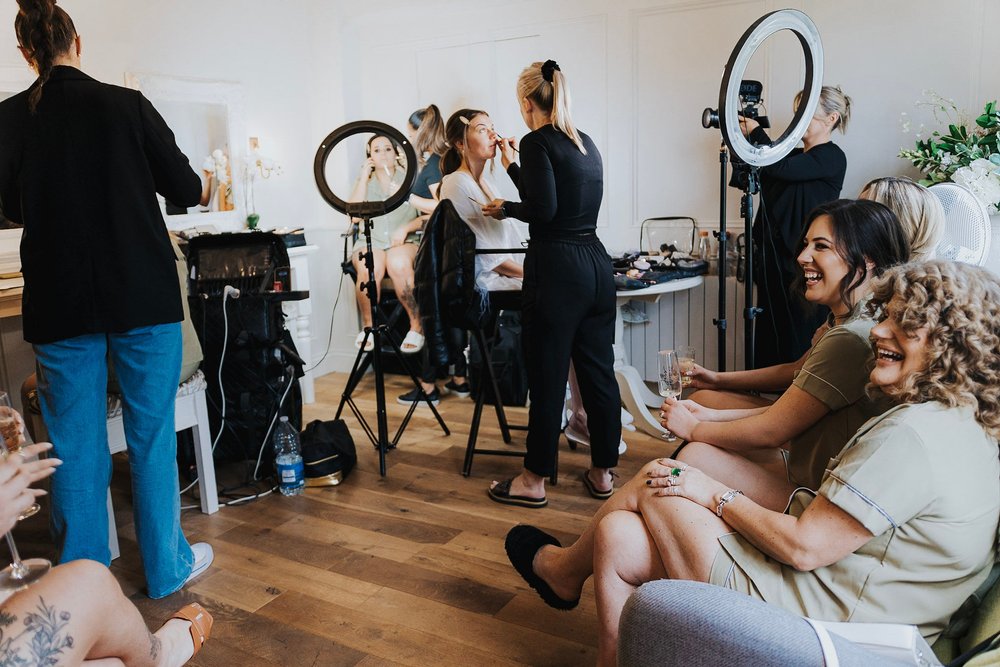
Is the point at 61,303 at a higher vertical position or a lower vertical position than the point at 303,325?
higher

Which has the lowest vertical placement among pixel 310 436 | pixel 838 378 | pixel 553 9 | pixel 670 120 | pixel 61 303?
pixel 310 436

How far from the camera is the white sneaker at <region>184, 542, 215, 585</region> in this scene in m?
2.62

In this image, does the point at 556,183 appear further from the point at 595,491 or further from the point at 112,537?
the point at 112,537

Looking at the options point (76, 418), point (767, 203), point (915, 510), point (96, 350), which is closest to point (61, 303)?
point (96, 350)

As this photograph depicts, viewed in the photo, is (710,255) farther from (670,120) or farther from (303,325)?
(303,325)

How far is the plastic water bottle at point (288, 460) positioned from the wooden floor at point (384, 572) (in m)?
0.06

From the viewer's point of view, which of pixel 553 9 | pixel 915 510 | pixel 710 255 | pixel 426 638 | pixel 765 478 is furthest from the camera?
pixel 553 9

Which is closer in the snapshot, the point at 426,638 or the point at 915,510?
the point at 915,510

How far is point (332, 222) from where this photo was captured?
5.17 m

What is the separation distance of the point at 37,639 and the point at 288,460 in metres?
1.90

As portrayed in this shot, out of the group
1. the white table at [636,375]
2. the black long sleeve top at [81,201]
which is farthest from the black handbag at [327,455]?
the white table at [636,375]

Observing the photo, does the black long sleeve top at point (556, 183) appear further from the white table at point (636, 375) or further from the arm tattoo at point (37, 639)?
the arm tattoo at point (37, 639)

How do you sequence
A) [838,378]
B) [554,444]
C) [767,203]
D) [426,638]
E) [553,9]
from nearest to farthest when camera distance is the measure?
[838,378]
[426,638]
[554,444]
[767,203]
[553,9]

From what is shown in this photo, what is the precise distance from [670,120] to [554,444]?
2.10 meters
